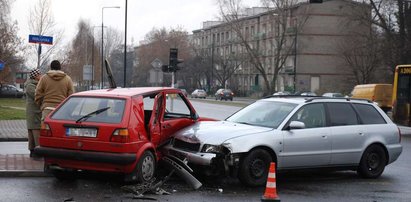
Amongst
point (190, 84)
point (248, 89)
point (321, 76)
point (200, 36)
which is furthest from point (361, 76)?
point (200, 36)

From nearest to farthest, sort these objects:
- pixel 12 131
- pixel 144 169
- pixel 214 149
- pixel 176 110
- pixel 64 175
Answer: pixel 144 169 → pixel 214 149 → pixel 64 175 → pixel 12 131 → pixel 176 110

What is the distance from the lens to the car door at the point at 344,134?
9.80 metres

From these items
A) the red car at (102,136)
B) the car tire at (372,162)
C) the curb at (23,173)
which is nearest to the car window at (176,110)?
the red car at (102,136)

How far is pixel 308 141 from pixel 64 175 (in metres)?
4.13

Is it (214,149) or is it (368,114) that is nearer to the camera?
(214,149)

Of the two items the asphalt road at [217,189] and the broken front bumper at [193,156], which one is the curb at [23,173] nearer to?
the asphalt road at [217,189]

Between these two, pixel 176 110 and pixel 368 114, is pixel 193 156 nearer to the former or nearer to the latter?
pixel 368 114

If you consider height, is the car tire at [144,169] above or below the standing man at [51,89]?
below

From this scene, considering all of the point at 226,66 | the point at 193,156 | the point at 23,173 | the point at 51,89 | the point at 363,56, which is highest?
the point at 363,56

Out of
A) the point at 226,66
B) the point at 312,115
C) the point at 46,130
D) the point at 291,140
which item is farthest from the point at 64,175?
the point at 226,66

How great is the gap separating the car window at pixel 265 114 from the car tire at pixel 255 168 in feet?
2.33

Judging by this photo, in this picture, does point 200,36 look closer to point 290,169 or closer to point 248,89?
point 248,89

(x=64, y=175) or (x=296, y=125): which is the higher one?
(x=296, y=125)

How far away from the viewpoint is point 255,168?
8820 mm
